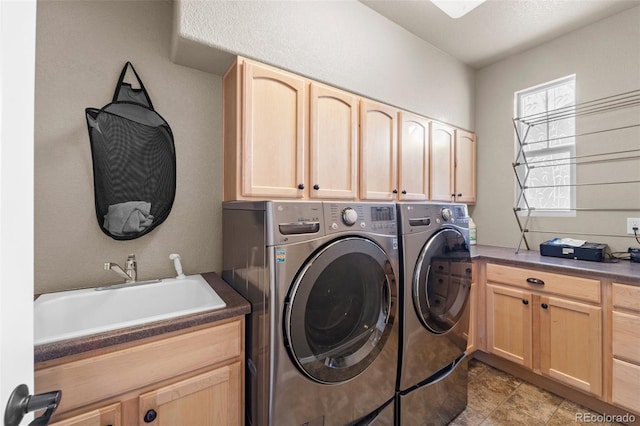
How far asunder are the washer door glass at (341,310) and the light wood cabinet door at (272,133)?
1.67ft

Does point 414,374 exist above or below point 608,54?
below

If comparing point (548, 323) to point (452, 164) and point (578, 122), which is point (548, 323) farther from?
point (578, 122)

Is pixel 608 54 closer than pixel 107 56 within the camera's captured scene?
No

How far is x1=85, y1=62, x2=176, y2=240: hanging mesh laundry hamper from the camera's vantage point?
4.66 ft

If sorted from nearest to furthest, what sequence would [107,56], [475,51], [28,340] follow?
[28,340] → [107,56] → [475,51]

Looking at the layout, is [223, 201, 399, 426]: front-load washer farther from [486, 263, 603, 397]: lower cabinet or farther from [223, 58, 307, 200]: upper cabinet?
[486, 263, 603, 397]: lower cabinet

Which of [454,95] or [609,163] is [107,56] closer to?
[454,95]

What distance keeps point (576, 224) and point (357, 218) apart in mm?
2131

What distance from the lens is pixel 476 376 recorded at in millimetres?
2164

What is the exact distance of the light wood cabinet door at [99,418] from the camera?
2.86 ft

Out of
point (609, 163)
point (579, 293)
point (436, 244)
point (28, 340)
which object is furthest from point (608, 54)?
point (28, 340)

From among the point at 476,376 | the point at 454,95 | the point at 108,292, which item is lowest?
the point at 476,376

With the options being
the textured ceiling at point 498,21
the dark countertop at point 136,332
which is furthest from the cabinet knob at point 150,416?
the textured ceiling at point 498,21

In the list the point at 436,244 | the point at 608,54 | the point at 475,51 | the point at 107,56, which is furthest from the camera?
the point at 475,51
